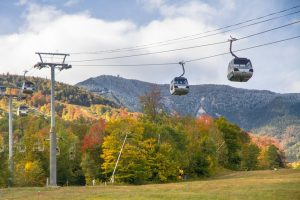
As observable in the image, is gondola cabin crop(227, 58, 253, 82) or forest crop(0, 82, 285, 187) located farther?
forest crop(0, 82, 285, 187)

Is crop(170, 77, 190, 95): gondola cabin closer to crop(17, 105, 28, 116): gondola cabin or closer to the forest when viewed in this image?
the forest

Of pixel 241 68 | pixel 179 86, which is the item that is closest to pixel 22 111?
pixel 179 86

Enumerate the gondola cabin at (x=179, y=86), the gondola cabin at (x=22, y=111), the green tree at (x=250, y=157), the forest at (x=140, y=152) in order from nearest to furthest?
the gondola cabin at (x=179, y=86) → the gondola cabin at (x=22, y=111) → the forest at (x=140, y=152) → the green tree at (x=250, y=157)

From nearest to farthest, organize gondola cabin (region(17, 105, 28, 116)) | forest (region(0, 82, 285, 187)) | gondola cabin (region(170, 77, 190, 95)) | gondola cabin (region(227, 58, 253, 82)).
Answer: gondola cabin (region(227, 58, 253, 82)) → gondola cabin (region(170, 77, 190, 95)) → gondola cabin (region(17, 105, 28, 116)) → forest (region(0, 82, 285, 187))

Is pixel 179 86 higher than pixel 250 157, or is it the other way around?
pixel 179 86

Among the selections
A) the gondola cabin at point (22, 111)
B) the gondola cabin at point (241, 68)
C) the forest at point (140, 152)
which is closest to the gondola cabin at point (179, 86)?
the gondola cabin at point (241, 68)

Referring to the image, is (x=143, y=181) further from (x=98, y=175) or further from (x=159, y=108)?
(x=159, y=108)

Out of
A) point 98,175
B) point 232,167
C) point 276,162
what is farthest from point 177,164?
point 276,162

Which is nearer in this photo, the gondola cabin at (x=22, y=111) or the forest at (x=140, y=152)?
the gondola cabin at (x=22, y=111)

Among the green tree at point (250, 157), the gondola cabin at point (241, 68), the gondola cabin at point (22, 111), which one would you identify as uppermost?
the gondola cabin at point (22, 111)

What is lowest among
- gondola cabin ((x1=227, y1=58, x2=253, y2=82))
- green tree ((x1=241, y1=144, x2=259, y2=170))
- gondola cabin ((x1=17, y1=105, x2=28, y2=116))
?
green tree ((x1=241, y1=144, x2=259, y2=170))

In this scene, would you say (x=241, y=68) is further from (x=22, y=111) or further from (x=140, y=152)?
(x=140, y=152)

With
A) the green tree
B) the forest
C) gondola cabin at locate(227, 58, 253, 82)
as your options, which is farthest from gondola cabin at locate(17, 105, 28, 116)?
the green tree

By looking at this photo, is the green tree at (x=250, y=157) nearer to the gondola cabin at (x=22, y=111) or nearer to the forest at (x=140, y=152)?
the forest at (x=140, y=152)
